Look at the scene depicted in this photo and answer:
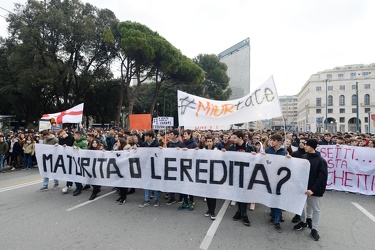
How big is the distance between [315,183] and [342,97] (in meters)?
85.2

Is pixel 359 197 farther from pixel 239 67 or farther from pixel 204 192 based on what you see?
pixel 239 67

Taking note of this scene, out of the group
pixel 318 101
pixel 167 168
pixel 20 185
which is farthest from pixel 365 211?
pixel 318 101

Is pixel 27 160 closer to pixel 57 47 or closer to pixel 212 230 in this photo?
pixel 212 230

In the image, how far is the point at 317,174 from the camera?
155 inches

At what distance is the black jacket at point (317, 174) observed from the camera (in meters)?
3.82

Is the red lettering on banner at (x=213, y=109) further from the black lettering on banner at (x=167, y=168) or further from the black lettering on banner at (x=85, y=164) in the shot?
the black lettering on banner at (x=85, y=164)

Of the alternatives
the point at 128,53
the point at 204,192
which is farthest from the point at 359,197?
the point at 128,53

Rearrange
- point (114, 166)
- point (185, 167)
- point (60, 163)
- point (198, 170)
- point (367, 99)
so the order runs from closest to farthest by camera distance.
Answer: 1. point (198, 170)
2. point (185, 167)
3. point (114, 166)
4. point (60, 163)
5. point (367, 99)

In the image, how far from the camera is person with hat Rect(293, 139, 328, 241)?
3820 millimetres

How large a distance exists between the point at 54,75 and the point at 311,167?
24.7 metres

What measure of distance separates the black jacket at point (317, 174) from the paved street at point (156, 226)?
2.70ft

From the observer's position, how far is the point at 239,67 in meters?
63.1

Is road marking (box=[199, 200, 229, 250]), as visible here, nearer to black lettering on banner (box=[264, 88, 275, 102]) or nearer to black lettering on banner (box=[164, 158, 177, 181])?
black lettering on banner (box=[164, 158, 177, 181])

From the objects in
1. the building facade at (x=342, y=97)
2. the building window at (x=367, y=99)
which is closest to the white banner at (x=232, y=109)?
the building facade at (x=342, y=97)
